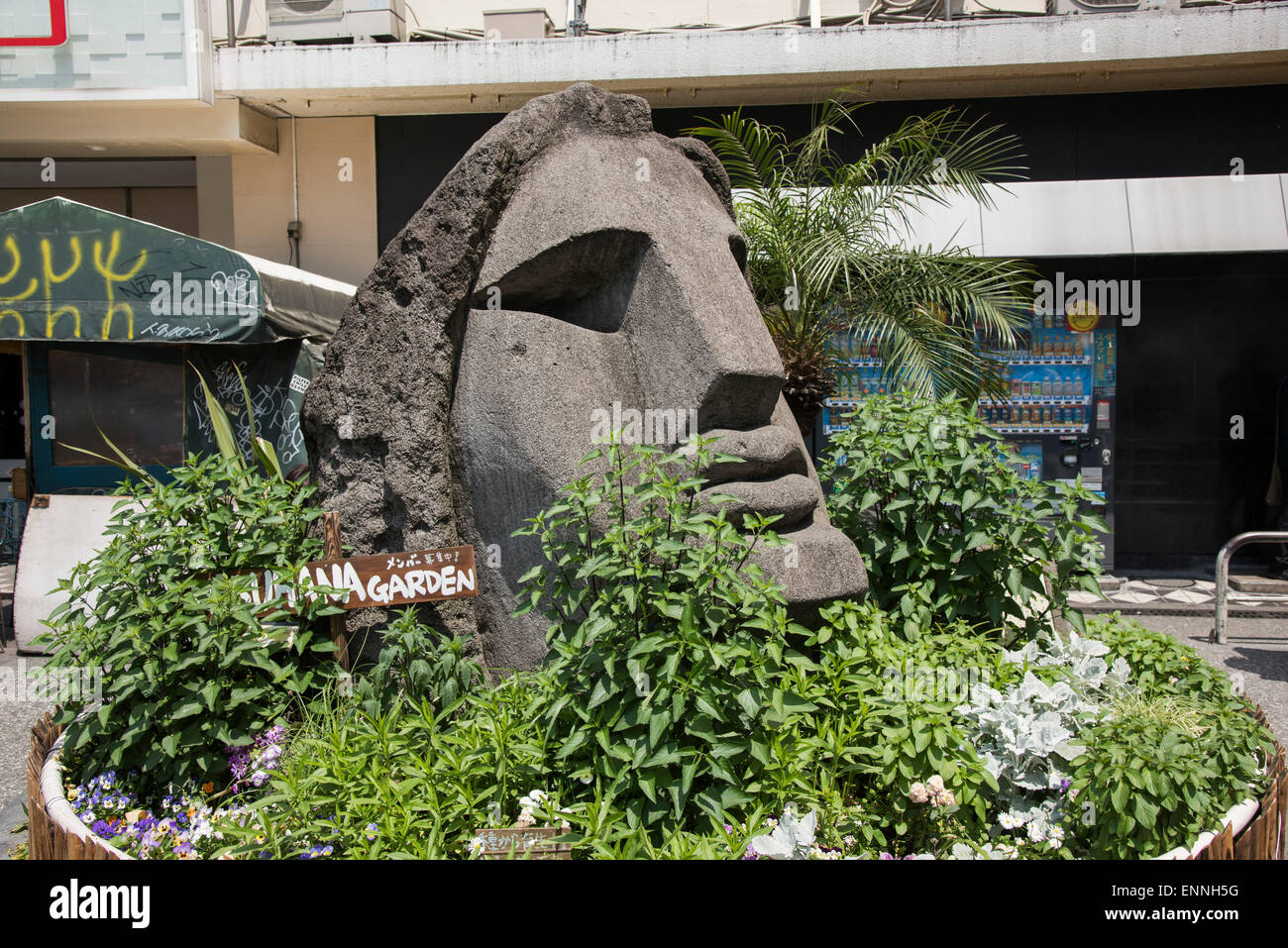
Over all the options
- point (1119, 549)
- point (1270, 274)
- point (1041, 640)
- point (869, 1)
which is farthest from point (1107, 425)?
point (1041, 640)

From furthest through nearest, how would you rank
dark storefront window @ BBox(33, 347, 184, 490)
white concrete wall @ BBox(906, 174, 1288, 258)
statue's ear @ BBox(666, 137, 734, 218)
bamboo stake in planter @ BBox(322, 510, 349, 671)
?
1. white concrete wall @ BBox(906, 174, 1288, 258)
2. dark storefront window @ BBox(33, 347, 184, 490)
3. statue's ear @ BBox(666, 137, 734, 218)
4. bamboo stake in planter @ BBox(322, 510, 349, 671)

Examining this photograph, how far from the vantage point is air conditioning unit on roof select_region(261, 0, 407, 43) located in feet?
31.0

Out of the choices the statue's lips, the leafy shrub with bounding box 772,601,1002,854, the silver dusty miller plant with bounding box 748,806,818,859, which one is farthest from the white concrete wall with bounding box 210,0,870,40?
the silver dusty miller plant with bounding box 748,806,818,859

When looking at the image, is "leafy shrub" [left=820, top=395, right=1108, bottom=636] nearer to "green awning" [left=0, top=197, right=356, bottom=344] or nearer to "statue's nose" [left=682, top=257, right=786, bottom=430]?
"statue's nose" [left=682, top=257, right=786, bottom=430]

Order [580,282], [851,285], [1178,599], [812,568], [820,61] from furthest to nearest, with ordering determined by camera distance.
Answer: [820,61] < [1178,599] < [851,285] < [580,282] < [812,568]

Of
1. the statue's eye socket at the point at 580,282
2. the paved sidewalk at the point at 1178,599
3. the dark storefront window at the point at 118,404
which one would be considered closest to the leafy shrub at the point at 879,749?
the statue's eye socket at the point at 580,282

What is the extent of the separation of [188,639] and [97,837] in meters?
0.70

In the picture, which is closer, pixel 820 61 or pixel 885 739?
pixel 885 739

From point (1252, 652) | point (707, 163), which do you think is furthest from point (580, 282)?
point (1252, 652)

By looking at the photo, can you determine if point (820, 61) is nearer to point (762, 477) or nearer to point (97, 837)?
point (762, 477)

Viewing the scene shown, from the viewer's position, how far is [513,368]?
3.76 m
